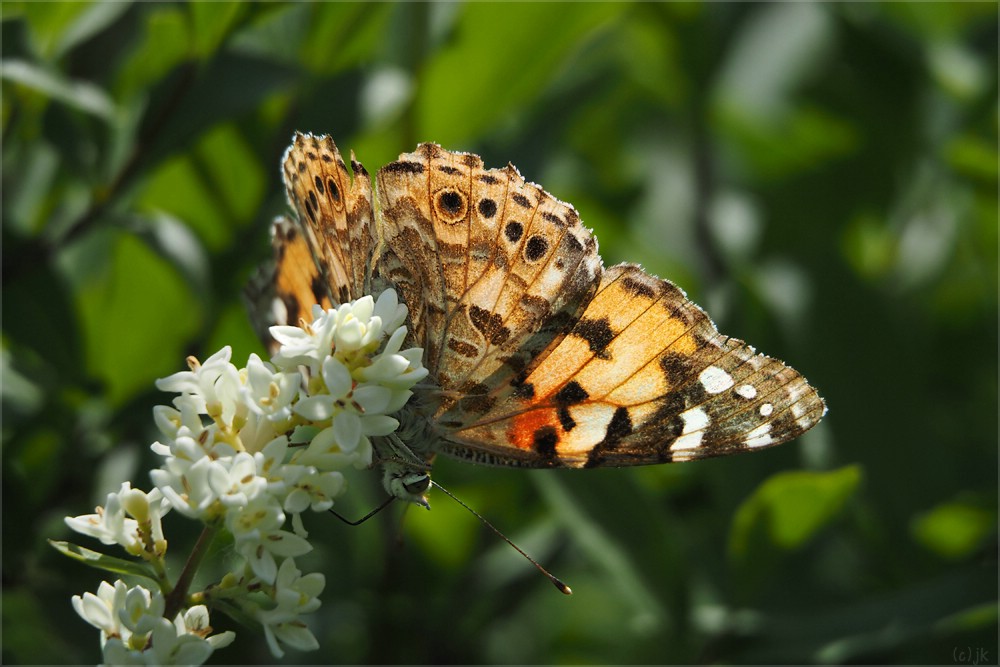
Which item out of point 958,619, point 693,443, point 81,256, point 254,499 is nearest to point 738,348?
A: point 693,443

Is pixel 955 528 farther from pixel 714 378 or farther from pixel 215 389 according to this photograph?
pixel 215 389

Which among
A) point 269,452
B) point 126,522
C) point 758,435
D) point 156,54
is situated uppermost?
point 156,54

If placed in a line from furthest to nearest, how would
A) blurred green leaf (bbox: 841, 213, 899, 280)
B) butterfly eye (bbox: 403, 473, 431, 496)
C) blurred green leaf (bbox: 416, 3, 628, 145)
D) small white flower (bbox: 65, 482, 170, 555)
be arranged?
1. blurred green leaf (bbox: 841, 213, 899, 280)
2. blurred green leaf (bbox: 416, 3, 628, 145)
3. butterfly eye (bbox: 403, 473, 431, 496)
4. small white flower (bbox: 65, 482, 170, 555)

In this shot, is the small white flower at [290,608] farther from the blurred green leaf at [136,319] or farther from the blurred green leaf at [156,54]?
the blurred green leaf at [156,54]

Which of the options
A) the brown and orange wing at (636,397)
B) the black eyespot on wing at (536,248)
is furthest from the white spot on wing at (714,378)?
the black eyespot on wing at (536,248)

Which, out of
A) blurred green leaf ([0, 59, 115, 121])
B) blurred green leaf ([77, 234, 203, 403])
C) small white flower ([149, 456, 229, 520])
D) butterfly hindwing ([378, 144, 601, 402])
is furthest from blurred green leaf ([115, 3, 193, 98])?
small white flower ([149, 456, 229, 520])

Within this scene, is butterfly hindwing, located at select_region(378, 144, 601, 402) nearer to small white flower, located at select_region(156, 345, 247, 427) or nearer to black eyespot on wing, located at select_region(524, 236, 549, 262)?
black eyespot on wing, located at select_region(524, 236, 549, 262)

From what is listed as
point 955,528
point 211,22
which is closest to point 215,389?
point 211,22
